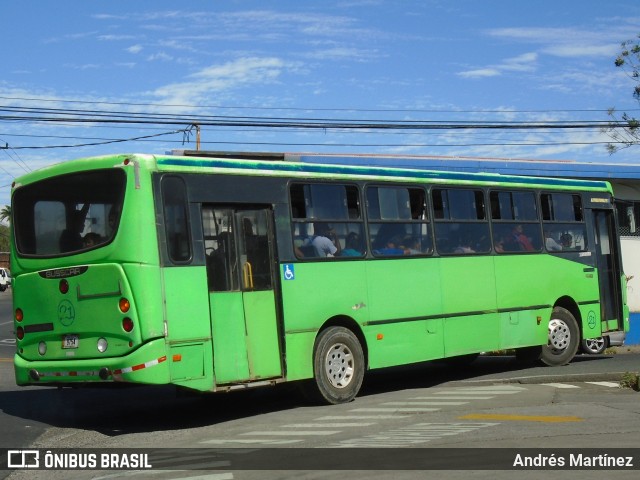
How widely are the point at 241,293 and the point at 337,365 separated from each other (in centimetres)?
200

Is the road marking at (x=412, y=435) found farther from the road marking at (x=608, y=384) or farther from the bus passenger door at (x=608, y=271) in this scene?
the bus passenger door at (x=608, y=271)

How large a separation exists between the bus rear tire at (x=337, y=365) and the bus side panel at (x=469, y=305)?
2154 mm

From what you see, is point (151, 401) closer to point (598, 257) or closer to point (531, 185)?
point (531, 185)

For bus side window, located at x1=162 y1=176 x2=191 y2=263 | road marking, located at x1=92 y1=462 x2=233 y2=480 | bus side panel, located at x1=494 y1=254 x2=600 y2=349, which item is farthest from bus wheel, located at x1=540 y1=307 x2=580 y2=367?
road marking, located at x1=92 y1=462 x2=233 y2=480

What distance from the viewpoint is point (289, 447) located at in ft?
33.4

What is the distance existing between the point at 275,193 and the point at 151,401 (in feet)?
13.9

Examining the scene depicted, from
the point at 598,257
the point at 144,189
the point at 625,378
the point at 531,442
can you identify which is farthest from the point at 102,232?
the point at 598,257

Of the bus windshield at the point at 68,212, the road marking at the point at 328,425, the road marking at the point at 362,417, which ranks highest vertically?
the bus windshield at the point at 68,212

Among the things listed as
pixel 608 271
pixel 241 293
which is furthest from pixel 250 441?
pixel 608 271

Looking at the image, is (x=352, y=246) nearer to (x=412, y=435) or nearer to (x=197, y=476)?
(x=412, y=435)

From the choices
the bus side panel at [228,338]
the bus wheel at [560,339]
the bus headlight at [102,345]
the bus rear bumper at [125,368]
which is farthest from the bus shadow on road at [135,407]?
the bus wheel at [560,339]

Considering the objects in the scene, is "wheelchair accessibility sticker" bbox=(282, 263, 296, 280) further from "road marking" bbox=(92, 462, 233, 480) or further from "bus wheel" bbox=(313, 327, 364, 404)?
"road marking" bbox=(92, 462, 233, 480)

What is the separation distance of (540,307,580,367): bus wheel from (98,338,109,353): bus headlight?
935 cm

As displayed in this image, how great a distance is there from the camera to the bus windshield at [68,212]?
12.0 metres
